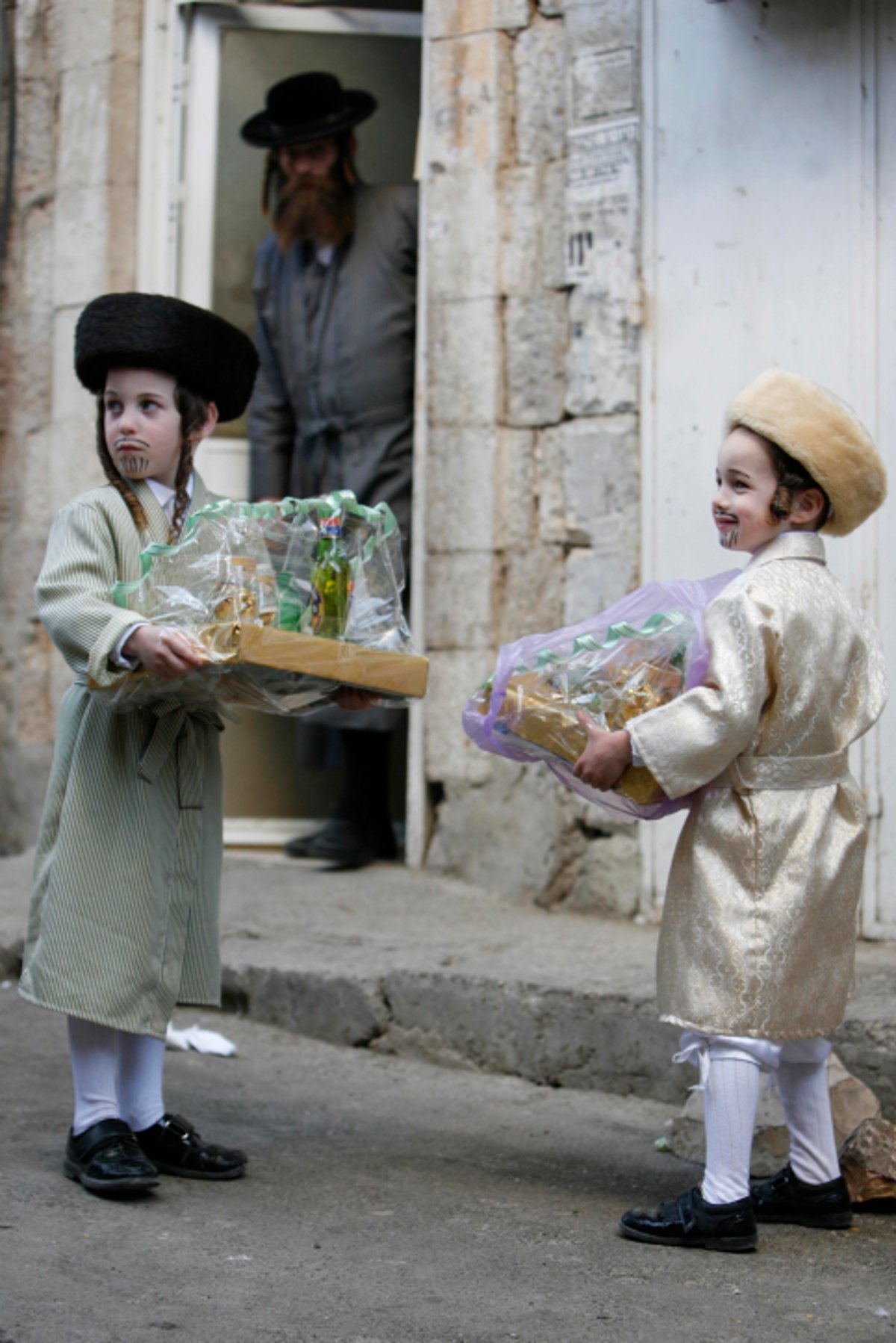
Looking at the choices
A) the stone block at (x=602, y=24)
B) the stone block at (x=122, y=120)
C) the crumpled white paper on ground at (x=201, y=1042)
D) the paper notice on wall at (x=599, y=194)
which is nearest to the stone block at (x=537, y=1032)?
the crumpled white paper on ground at (x=201, y=1042)

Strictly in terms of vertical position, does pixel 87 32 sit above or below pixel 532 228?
above

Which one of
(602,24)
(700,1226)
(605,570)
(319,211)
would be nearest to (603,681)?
(700,1226)

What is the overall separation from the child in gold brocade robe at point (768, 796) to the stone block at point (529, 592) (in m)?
2.29

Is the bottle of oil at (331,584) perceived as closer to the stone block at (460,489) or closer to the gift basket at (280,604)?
the gift basket at (280,604)

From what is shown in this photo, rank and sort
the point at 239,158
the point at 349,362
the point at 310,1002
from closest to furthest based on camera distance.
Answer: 1. the point at 310,1002
2. the point at 349,362
3. the point at 239,158

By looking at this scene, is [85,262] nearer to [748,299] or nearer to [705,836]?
[748,299]

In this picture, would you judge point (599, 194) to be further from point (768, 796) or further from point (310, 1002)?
point (768, 796)

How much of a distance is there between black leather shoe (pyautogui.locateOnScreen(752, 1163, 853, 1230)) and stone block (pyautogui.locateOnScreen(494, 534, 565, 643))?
2512 millimetres

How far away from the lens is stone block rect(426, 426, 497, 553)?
5293 millimetres

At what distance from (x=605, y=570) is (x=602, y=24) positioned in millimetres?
1772

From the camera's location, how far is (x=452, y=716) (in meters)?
5.35

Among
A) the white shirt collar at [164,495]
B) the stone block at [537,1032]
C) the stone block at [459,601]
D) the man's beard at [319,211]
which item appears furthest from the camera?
the man's beard at [319,211]

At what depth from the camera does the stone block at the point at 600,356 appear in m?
4.96

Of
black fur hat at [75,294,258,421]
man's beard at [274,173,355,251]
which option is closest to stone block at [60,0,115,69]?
man's beard at [274,173,355,251]
